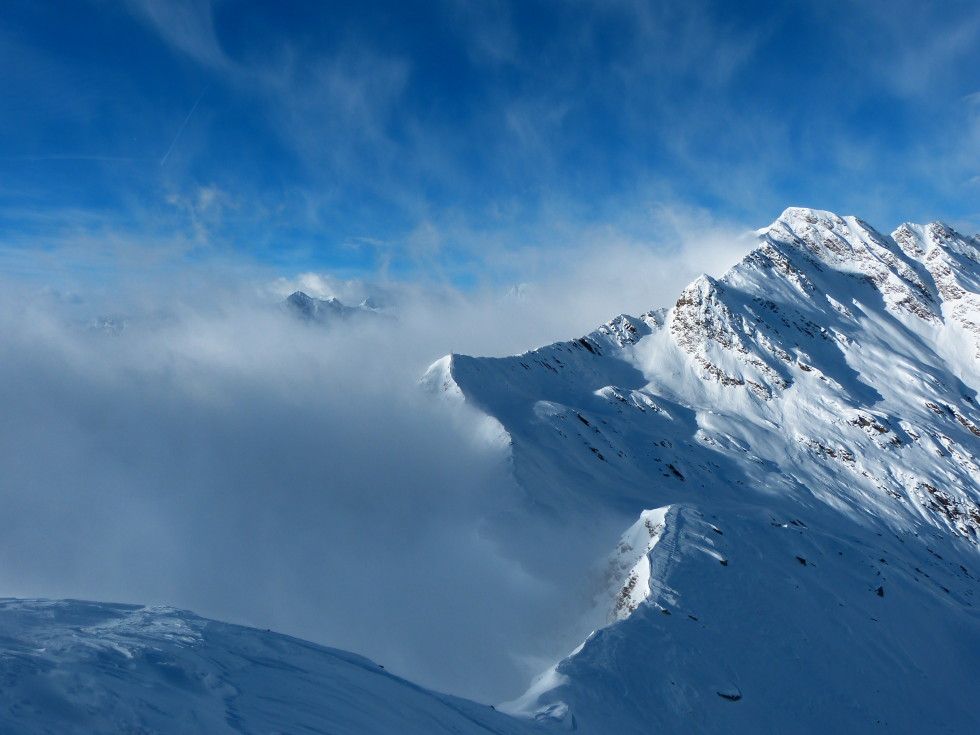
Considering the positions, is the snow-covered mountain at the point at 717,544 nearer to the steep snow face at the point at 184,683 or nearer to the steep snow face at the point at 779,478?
the steep snow face at the point at 184,683

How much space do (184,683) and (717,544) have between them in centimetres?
3024

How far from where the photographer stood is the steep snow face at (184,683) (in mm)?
8133

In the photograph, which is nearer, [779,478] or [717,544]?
[717,544]

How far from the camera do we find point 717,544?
1272 inches

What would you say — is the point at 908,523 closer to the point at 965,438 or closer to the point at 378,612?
the point at 965,438

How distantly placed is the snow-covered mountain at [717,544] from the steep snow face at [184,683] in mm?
64

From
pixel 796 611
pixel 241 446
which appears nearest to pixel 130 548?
pixel 241 446

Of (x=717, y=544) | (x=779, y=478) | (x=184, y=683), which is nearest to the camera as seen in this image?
(x=184, y=683)

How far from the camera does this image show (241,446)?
52.4 meters

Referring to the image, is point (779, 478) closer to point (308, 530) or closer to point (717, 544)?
point (717, 544)

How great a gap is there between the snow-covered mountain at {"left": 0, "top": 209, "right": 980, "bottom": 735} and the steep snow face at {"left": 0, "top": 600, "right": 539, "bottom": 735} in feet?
0.21

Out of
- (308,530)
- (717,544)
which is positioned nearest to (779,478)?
(717,544)

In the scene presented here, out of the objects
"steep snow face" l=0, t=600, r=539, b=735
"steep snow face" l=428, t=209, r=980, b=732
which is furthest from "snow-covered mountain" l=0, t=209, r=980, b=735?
"steep snow face" l=428, t=209, r=980, b=732

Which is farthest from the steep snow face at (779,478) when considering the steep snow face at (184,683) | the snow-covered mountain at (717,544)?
the steep snow face at (184,683)
